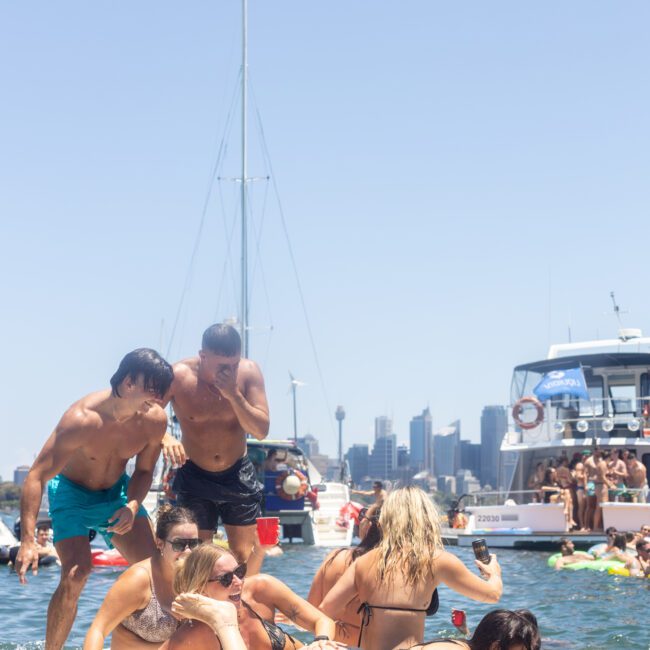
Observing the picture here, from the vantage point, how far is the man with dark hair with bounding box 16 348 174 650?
6070 millimetres

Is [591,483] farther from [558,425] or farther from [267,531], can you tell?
[267,531]

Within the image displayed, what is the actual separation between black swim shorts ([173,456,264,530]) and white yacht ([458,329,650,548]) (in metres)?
16.8

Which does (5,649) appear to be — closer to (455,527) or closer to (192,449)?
(192,449)

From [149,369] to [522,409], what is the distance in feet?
70.3

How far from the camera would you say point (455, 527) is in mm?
30844

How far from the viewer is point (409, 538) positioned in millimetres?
5359

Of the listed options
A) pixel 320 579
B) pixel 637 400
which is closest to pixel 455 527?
pixel 637 400

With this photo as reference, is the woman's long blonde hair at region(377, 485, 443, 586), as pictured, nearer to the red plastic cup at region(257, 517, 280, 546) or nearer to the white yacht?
the red plastic cup at region(257, 517, 280, 546)

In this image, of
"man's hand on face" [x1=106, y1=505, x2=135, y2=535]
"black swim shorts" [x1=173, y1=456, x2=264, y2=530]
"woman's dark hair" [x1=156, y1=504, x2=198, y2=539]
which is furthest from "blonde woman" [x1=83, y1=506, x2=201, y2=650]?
"black swim shorts" [x1=173, y1=456, x2=264, y2=530]

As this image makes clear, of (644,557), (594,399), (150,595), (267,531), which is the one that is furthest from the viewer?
(594,399)

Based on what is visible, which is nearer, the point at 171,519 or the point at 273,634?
the point at 273,634

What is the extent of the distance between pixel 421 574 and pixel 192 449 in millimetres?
2361

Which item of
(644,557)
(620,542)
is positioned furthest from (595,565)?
(644,557)

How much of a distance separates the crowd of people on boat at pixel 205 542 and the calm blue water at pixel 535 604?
9.22 ft
